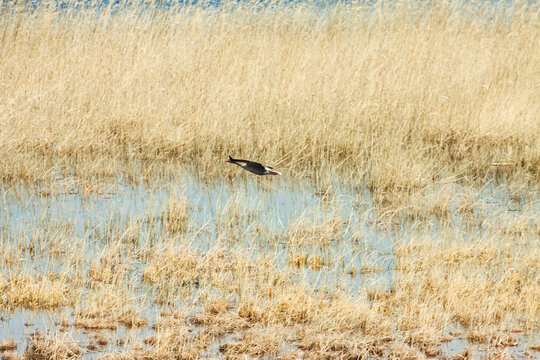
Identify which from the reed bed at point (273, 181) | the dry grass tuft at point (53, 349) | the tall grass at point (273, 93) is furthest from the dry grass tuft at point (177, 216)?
the dry grass tuft at point (53, 349)

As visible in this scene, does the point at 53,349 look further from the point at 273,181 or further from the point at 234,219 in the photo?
the point at 273,181

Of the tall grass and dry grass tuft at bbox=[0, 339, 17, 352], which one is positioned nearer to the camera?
dry grass tuft at bbox=[0, 339, 17, 352]

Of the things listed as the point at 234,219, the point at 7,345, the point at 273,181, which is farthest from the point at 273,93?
the point at 7,345

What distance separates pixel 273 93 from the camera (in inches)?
345

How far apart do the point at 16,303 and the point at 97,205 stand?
6.90 feet

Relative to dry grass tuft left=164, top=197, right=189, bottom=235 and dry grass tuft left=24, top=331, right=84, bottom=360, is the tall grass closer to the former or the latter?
dry grass tuft left=164, top=197, right=189, bottom=235

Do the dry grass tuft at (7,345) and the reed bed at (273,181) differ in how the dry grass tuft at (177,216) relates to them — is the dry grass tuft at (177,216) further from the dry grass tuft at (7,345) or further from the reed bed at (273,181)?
the dry grass tuft at (7,345)

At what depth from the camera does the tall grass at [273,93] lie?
25.0 feet

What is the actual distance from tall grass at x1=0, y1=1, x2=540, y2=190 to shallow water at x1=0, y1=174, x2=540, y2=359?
48 cm

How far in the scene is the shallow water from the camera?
488 centimetres

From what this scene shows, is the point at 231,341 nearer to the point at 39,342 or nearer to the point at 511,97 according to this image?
the point at 39,342

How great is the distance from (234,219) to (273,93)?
3243mm

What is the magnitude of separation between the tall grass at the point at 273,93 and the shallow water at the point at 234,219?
0.48 meters

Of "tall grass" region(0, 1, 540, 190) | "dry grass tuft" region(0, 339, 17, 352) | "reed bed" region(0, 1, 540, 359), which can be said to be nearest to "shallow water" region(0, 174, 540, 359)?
"reed bed" region(0, 1, 540, 359)
